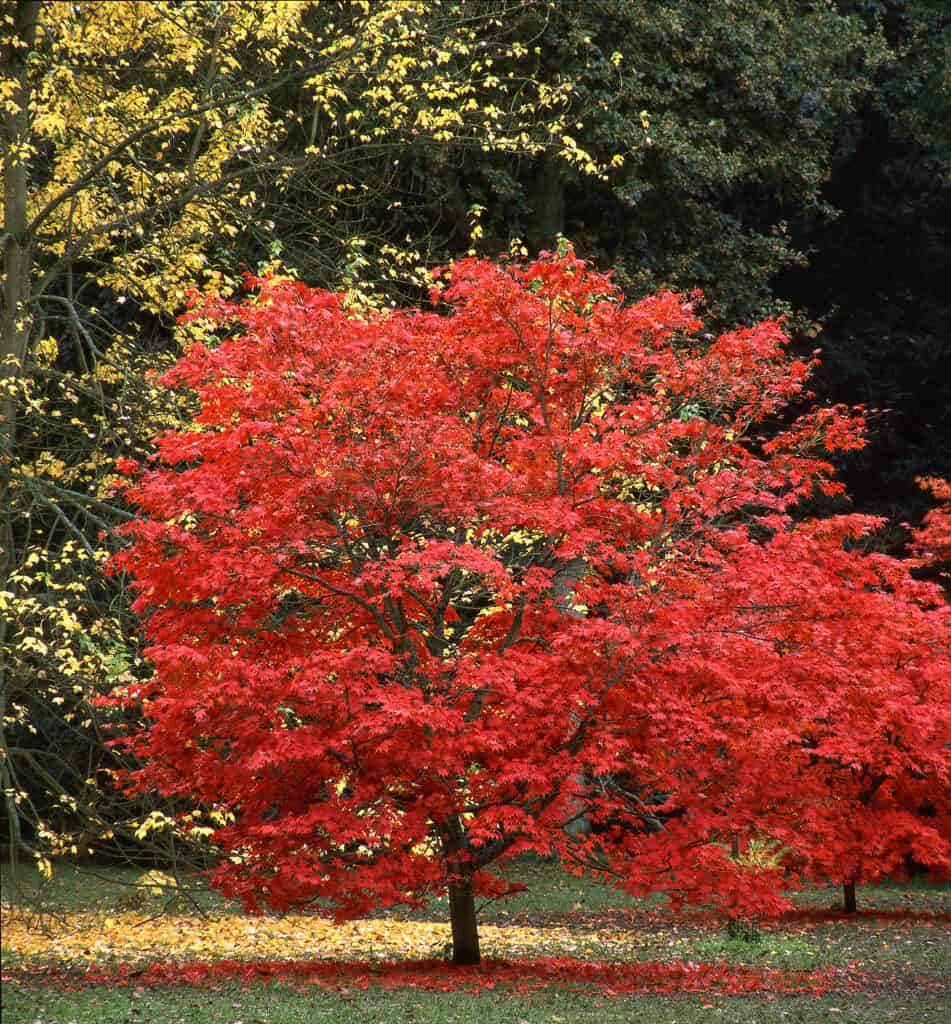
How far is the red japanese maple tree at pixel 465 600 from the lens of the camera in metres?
8.59

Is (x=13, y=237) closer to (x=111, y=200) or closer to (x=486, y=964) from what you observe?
(x=111, y=200)

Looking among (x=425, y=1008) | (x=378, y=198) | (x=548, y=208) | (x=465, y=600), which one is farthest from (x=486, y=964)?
(x=548, y=208)

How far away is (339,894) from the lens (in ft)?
29.1

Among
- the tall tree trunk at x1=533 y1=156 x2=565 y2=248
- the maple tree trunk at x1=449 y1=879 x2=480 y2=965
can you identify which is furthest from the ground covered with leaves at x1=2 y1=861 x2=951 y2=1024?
the tall tree trunk at x1=533 y1=156 x2=565 y2=248

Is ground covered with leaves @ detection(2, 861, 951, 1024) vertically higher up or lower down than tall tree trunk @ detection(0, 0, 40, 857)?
lower down

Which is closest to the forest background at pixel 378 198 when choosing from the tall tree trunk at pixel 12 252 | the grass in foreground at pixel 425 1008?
the tall tree trunk at pixel 12 252

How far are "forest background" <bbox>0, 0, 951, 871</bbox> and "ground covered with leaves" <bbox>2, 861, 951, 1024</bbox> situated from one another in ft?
3.52

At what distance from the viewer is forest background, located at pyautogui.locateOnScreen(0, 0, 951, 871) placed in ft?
37.4

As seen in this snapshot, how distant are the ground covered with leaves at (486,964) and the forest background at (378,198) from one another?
1.07m

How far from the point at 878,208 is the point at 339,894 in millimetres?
20140

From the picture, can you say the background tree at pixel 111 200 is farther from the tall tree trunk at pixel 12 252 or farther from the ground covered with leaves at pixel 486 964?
the ground covered with leaves at pixel 486 964

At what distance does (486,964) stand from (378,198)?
11.3 m

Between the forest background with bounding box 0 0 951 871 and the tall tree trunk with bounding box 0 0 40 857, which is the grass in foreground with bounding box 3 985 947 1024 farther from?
the tall tree trunk with bounding box 0 0 40 857

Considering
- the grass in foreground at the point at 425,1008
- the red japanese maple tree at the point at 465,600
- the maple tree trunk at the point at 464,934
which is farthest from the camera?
the maple tree trunk at the point at 464,934
